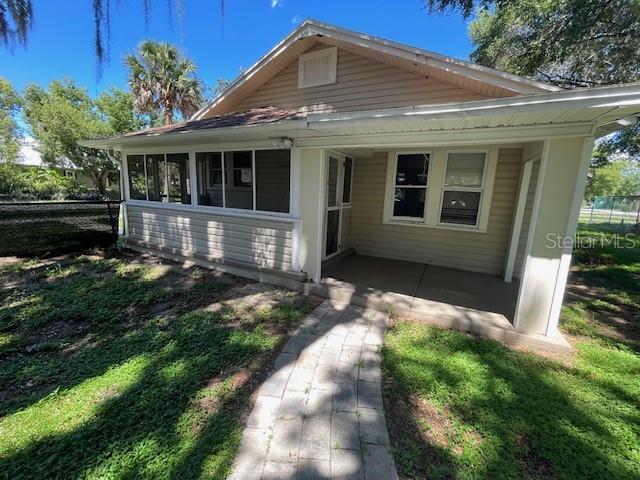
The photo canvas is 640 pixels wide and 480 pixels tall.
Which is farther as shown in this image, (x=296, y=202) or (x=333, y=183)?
(x=333, y=183)

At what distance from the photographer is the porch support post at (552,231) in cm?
287

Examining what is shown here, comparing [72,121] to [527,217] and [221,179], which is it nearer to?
[221,179]

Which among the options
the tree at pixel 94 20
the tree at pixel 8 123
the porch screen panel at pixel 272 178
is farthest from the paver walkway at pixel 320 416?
the tree at pixel 8 123

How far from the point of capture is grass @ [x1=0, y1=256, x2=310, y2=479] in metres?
1.82

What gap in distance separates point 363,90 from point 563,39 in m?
5.34

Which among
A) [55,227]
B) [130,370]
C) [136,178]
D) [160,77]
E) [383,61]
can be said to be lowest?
[130,370]

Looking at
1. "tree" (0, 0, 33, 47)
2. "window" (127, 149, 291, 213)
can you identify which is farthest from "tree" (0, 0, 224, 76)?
"window" (127, 149, 291, 213)

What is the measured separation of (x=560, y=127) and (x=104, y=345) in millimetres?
5277

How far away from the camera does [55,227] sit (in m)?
6.95

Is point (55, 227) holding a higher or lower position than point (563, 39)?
lower

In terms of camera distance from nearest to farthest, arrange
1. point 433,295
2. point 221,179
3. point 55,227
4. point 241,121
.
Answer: point 433,295 → point 241,121 → point 221,179 → point 55,227

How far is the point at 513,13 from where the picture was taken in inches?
288

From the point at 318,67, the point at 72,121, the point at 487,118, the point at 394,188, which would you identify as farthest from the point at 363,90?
the point at 72,121

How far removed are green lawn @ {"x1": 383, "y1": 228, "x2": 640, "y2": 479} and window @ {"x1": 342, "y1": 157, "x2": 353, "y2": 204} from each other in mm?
3188
